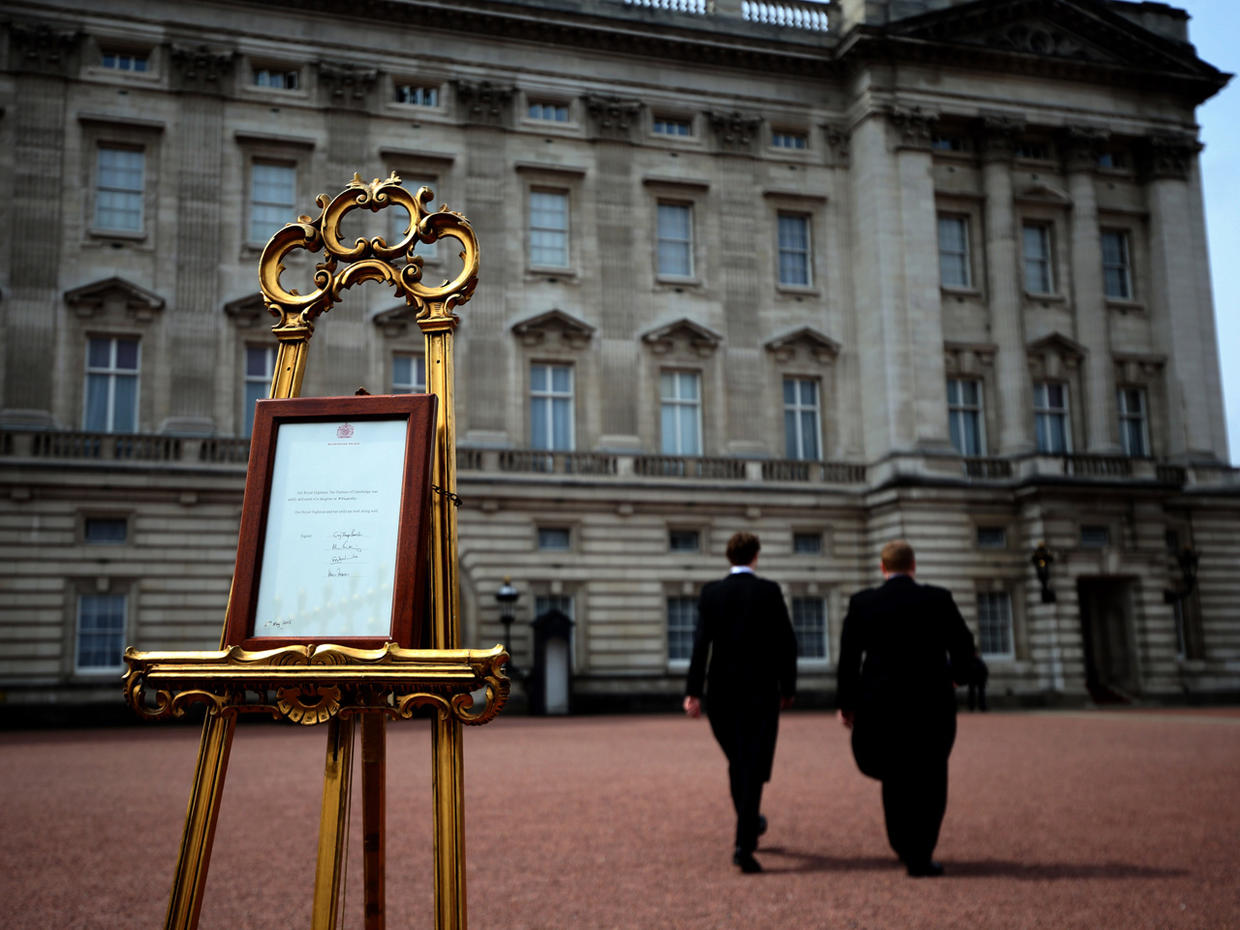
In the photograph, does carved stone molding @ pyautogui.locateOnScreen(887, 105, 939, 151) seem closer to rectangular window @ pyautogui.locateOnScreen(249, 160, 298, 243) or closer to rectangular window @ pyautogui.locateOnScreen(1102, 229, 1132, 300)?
rectangular window @ pyautogui.locateOnScreen(1102, 229, 1132, 300)

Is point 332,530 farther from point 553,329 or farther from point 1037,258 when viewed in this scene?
point 1037,258

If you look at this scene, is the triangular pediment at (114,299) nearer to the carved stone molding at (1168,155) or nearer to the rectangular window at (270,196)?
the rectangular window at (270,196)

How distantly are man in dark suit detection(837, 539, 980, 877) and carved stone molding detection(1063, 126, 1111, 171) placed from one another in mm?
32122

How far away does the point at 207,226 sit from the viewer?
29906 mm

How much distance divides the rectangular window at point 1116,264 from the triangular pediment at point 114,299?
2802 centimetres

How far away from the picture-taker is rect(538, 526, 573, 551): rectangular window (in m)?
31.2

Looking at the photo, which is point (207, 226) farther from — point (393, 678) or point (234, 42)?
point (393, 678)

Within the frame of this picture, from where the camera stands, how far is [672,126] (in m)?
34.5

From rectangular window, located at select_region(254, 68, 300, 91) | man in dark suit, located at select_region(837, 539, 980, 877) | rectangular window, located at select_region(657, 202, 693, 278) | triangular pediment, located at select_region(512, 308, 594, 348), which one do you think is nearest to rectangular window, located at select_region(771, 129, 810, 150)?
rectangular window, located at select_region(657, 202, 693, 278)

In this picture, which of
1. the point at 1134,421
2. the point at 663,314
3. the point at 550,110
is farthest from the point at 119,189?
the point at 1134,421

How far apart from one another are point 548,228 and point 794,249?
7459mm

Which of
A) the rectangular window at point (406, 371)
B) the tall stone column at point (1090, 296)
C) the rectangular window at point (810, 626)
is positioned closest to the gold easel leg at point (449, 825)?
the rectangular window at point (406, 371)

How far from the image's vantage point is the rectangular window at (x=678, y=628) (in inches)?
1262

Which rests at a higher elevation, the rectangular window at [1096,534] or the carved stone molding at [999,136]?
the carved stone molding at [999,136]
